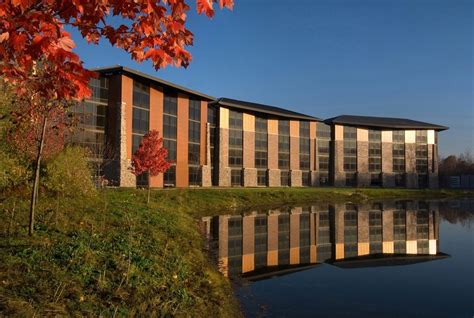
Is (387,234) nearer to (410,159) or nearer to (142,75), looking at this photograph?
(142,75)

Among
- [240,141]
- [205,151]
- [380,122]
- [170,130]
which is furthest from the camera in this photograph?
[380,122]

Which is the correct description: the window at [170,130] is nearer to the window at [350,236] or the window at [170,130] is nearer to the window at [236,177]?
the window at [236,177]

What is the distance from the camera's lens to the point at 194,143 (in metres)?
53.3

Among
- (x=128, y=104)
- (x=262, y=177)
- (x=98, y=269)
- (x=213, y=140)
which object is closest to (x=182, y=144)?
(x=213, y=140)

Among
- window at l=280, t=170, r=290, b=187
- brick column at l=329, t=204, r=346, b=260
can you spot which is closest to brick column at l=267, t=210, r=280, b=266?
brick column at l=329, t=204, r=346, b=260

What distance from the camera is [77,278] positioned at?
26.7 feet

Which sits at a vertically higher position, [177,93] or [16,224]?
[177,93]

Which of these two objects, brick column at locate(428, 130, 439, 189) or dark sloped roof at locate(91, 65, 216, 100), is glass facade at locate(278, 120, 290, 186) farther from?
brick column at locate(428, 130, 439, 189)

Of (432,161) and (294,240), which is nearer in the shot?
(294,240)

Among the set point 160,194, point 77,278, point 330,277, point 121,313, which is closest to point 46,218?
point 77,278

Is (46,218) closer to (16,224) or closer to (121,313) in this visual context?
(16,224)

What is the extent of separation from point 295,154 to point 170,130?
2661cm

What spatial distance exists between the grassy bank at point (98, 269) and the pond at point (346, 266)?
4.31 feet

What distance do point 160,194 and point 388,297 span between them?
83.9ft
